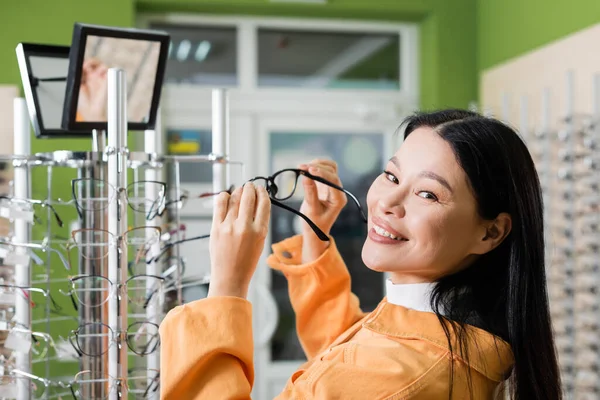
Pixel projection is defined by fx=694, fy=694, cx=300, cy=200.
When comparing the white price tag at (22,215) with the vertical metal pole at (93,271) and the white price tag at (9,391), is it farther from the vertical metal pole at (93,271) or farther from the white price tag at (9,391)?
the white price tag at (9,391)

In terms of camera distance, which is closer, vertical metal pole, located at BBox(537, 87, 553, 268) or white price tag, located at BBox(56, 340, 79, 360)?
white price tag, located at BBox(56, 340, 79, 360)

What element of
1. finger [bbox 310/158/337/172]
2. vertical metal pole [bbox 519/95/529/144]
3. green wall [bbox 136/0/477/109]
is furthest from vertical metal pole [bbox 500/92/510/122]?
finger [bbox 310/158/337/172]

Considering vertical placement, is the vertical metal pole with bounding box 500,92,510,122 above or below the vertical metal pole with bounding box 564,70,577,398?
above

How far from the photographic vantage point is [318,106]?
13.2ft

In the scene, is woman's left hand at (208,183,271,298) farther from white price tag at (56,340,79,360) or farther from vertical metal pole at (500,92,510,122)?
vertical metal pole at (500,92,510,122)

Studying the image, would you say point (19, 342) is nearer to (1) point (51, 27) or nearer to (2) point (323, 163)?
(2) point (323, 163)

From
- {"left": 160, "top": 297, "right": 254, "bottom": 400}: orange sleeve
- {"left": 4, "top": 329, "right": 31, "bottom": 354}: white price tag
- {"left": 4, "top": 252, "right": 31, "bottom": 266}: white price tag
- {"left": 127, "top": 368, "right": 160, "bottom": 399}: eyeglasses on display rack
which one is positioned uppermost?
{"left": 4, "top": 252, "right": 31, "bottom": 266}: white price tag

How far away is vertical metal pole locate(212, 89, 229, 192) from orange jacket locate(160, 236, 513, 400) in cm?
43

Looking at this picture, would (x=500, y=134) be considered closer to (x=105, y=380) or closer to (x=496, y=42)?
(x=105, y=380)

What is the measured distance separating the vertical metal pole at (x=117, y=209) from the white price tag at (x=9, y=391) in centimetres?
23

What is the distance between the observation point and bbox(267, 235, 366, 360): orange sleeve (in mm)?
1393

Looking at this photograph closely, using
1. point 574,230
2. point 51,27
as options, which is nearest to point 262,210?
point 574,230

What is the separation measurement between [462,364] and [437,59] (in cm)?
316

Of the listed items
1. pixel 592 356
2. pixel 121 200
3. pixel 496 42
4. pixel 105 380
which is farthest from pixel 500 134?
pixel 496 42
